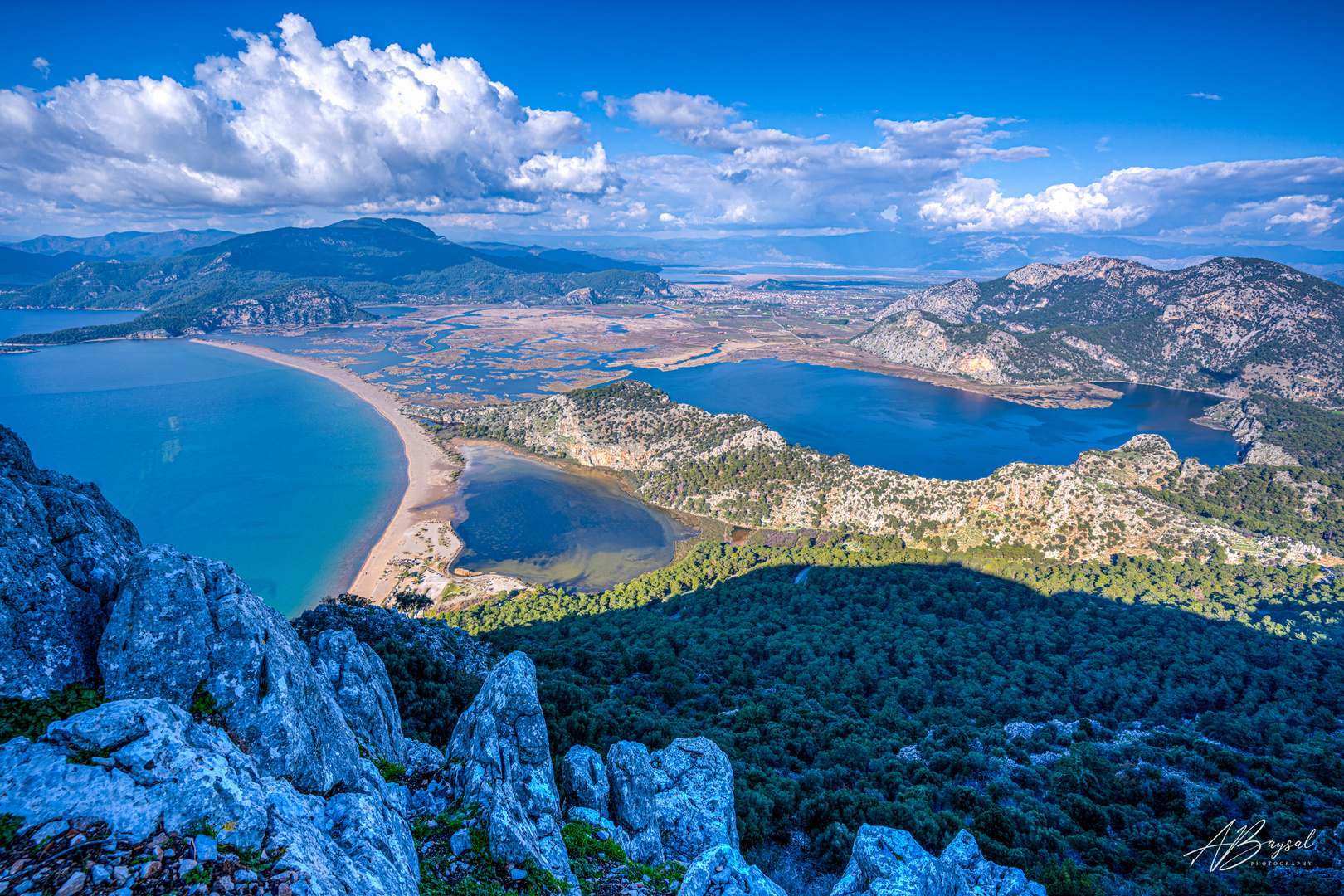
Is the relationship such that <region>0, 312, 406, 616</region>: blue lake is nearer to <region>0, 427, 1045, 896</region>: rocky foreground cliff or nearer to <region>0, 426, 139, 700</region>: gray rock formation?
<region>0, 427, 1045, 896</region>: rocky foreground cliff

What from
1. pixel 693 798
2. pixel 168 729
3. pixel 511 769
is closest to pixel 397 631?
pixel 511 769

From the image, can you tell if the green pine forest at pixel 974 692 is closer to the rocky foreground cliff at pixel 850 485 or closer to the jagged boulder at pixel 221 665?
the rocky foreground cliff at pixel 850 485

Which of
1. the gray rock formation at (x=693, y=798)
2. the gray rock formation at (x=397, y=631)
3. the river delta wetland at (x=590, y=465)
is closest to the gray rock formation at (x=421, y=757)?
the gray rock formation at (x=693, y=798)

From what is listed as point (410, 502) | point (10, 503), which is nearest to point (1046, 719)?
point (10, 503)

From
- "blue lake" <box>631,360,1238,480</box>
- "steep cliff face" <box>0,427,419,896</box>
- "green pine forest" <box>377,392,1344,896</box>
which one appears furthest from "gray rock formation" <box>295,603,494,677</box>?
"blue lake" <box>631,360,1238,480</box>

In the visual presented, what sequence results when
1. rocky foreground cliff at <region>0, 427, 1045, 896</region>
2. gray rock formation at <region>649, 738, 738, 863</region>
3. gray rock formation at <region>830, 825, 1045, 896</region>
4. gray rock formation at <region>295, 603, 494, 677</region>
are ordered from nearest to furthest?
rocky foreground cliff at <region>0, 427, 1045, 896</region> < gray rock formation at <region>830, 825, 1045, 896</region> < gray rock formation at <region>649, 738, 738, 863</region> < gray rock formation at <region>295, 603, 494, 677</region>

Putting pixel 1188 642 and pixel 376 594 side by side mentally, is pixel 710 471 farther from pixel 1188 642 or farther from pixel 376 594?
pixel 1188 642

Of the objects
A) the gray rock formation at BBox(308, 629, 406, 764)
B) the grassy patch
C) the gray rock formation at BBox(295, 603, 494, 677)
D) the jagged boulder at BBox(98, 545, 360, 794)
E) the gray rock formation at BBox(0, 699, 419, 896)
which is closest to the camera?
the gray rock formation at BBox(0, 699, 419, 896)
